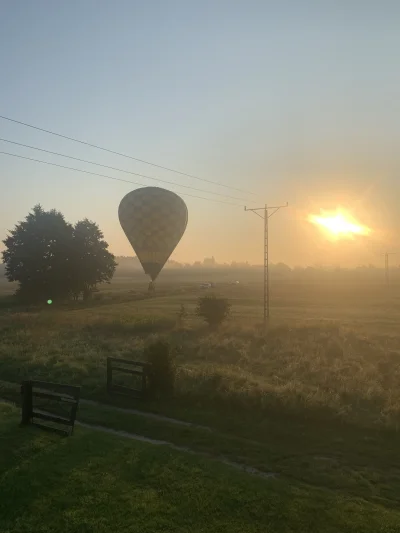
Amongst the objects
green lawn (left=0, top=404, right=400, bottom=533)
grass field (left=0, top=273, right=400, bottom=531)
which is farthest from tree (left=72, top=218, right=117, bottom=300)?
green lawn (left=0, top=404, right=400, bottom=533)

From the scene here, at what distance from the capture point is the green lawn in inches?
385

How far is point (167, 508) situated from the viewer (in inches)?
409

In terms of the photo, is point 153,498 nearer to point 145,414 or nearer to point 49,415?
point 49,415

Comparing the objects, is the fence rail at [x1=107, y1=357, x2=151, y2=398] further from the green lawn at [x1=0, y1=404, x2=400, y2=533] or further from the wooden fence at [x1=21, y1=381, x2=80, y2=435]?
the green lawn at [x1=0, y1=404, x2=400, y2=533]

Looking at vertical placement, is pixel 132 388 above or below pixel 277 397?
below

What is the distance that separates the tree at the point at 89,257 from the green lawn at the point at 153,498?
61774 mm

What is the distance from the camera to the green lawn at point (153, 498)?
977cm

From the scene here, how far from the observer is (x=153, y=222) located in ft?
149

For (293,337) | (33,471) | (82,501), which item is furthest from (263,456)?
(293,337)

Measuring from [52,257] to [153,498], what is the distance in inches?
2607

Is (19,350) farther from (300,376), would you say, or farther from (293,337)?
(293,337)

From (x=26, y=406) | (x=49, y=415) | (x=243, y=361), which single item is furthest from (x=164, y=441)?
(x=243, y=361)

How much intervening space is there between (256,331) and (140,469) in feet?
84.3

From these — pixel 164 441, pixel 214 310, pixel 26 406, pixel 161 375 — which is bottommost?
pixel 164 441
